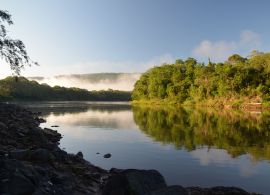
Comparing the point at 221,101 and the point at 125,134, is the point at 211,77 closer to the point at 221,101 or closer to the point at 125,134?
the point at 221,101

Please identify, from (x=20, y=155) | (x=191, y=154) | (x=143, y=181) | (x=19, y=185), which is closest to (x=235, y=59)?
(x=191, y=154)

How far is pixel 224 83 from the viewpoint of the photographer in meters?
142

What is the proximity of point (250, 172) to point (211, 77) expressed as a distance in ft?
420

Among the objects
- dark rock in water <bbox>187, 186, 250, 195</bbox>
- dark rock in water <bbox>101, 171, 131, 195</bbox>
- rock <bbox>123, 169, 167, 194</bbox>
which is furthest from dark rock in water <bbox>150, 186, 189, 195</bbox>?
dark rock in water <bbox>187, 186, 250, 195</bbox>

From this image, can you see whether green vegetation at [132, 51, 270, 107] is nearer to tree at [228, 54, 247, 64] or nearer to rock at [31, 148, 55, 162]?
tree at [228, 54, 247, 64]

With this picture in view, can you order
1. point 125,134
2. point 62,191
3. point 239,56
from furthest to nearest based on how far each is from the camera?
1. point 239,56
2. point 125,134
3. point 62,191

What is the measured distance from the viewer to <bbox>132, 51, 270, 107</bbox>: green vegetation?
135000 mm

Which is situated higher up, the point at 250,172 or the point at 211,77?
the point at 211,77

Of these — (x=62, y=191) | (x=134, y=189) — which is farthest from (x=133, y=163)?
(x=134, y=189)

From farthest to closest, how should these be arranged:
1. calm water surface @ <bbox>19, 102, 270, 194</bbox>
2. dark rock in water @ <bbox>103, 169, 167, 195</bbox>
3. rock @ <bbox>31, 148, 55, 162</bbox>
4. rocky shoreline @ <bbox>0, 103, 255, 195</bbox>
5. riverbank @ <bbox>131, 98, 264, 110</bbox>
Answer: riverbank @ <bbox>131, 98, 264, 110</bbox>
calm water surface @ <bbox>19, 102, 270, 194</bbox>
rock @ <bbox>31, 148, 55, 162</bbox>
dark rock in water @ <bbox>103, 169, 167, 195</bbox>
rocky shoreline @ <bbox>0, 103, 255, 195</bbox>

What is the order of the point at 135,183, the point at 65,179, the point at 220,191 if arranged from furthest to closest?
the point at 220,191 < the point at 65,179 < the point at 135,183

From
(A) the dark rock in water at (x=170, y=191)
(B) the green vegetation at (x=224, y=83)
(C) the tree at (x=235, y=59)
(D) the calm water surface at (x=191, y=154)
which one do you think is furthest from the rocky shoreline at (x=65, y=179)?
(C) the tree at (x=235, y=59)

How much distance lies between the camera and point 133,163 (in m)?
32.5

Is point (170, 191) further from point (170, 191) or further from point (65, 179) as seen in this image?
point (65, 179)
